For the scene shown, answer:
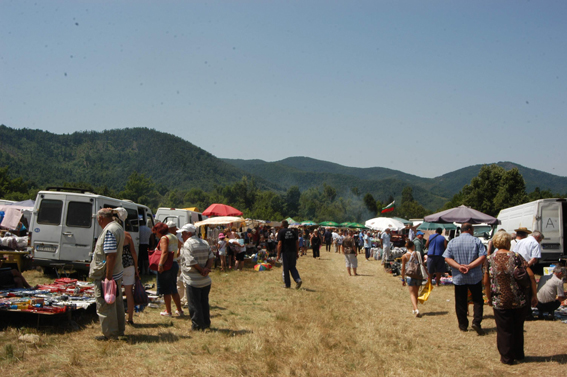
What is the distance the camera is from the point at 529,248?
326 inches

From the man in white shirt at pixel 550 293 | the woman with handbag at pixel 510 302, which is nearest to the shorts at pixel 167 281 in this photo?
the woman with handbag at pixel 510 302

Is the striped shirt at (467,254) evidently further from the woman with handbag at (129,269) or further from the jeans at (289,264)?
the woman with handbag at (129,269)

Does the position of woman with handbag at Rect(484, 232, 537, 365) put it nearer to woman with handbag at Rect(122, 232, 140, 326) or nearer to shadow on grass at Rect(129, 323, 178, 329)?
shadow on grass at Rect(129, 323, 178, 329)

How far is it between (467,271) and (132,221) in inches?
407

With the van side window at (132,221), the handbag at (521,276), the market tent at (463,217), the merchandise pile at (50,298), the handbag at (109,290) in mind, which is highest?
the market tent at (463,217)

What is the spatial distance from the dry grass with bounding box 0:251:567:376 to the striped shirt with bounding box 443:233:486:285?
35.7 inches

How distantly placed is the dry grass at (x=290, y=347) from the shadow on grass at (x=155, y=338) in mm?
14

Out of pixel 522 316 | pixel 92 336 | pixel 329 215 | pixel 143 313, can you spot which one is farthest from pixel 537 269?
pixel 329 215

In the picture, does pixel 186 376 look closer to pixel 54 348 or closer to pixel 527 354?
pixel 54 348

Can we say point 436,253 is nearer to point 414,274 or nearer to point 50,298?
point 414,274

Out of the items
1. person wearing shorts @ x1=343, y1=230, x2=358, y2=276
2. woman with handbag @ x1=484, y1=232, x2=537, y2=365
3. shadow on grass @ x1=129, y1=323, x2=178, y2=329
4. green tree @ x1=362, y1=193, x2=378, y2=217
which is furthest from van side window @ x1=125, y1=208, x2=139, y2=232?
green tree @ x1=362, y1=193, x2=378, y2=217

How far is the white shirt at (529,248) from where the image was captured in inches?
321

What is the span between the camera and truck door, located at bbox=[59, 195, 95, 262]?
11.1 m

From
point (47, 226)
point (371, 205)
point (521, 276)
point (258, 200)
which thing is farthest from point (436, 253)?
point (371, 205)
